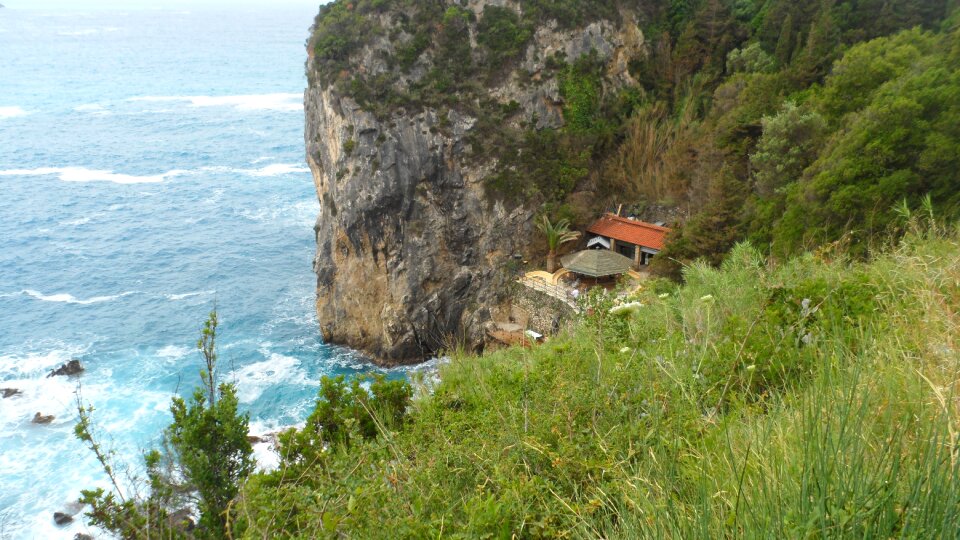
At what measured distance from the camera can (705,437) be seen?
3.50 meters

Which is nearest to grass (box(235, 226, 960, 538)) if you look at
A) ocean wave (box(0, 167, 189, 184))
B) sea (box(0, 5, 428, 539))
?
sea (box(0, 5, 428, 539))

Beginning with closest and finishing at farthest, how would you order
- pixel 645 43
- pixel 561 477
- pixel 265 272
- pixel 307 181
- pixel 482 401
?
1. pixel 561 477
2. pixel 482 401
3. pixel 645 43
4. pixel 265 272
5. pixel 307 181

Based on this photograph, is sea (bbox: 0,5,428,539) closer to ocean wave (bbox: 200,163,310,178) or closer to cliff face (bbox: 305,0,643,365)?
ocean wave (bbox: 200,163,310,178)

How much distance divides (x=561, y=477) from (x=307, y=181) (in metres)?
44.5

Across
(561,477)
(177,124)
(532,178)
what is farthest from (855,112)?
(177,124)

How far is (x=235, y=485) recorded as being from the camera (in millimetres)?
8109

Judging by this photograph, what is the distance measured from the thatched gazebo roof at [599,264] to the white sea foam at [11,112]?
208 ft

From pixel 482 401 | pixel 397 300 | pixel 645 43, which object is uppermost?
pixel 645 43

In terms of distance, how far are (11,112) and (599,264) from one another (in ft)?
217

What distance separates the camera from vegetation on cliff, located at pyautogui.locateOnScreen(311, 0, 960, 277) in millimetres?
17469

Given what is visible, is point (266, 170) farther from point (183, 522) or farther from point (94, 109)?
point (183, 522)

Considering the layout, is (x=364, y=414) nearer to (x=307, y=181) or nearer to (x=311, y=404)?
(x=311, y=404)

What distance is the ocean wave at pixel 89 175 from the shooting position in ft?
149

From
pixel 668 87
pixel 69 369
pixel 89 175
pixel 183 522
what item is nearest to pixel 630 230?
pixel 668 87
